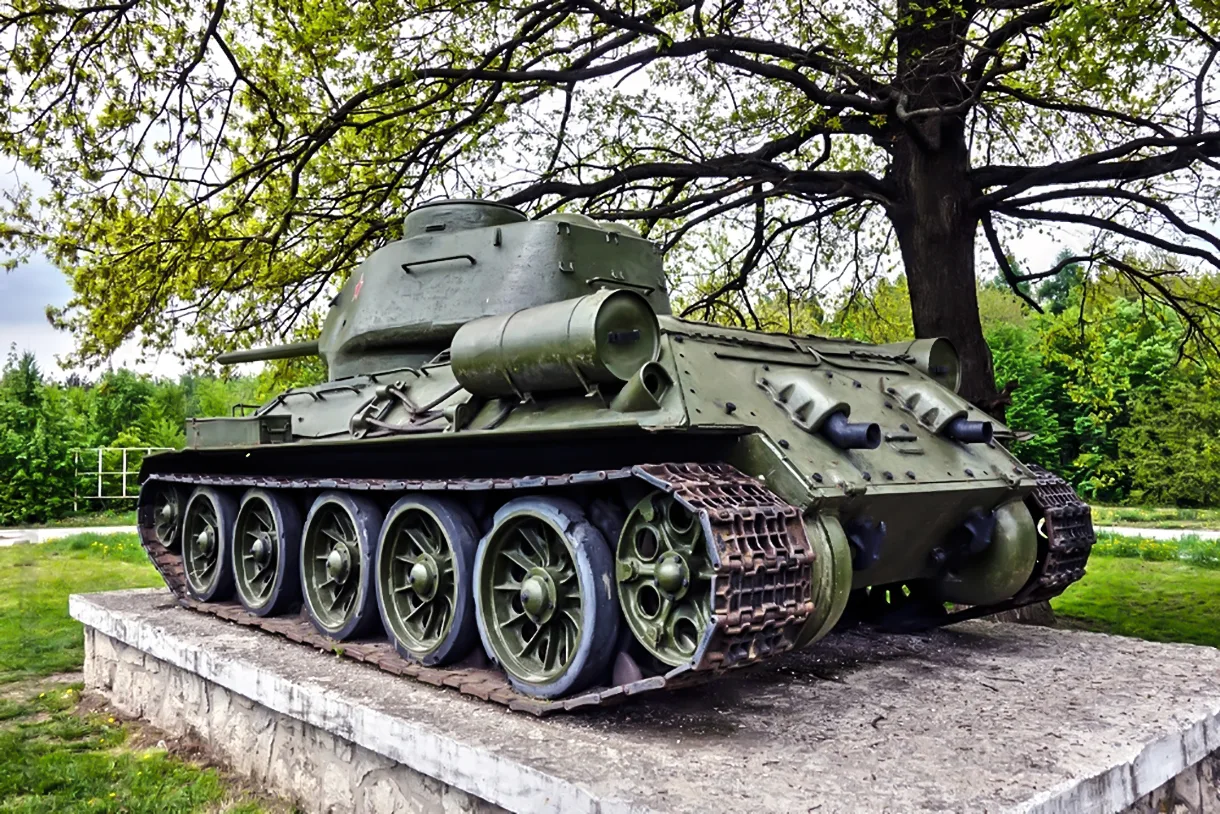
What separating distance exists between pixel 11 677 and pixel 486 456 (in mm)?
5325

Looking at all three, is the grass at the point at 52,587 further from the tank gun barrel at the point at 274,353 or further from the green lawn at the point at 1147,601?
the green lawn at the point at 1147,601

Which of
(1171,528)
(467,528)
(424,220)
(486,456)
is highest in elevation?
(424,220)

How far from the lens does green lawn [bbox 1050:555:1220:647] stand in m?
10.0

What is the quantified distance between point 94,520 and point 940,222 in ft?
69.4

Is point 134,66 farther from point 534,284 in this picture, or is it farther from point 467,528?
point 467,528

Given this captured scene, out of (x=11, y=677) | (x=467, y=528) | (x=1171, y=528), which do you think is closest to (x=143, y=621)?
(x=11, y=677)

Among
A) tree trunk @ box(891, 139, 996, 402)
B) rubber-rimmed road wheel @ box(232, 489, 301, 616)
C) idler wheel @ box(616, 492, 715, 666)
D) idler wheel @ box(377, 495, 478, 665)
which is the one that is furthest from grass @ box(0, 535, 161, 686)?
tree trunk @ box(891, 139, 996, 402)

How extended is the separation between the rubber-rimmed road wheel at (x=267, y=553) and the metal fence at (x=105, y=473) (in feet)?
57.9

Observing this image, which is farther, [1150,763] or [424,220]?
[424,220]

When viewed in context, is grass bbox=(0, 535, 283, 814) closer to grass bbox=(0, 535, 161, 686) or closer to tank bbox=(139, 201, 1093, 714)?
grass bbox=(0, 535, 161, 686)

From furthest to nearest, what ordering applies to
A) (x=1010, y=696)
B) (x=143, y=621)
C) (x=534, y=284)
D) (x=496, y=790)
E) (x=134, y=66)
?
(x=134, y=66) → (x=143, y=621) → (x=534, y=284) → (x=1010, y=696) → (x=496, y=790)

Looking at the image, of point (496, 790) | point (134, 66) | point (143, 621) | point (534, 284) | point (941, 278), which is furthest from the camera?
point (941, 278)

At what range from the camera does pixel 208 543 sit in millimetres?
8664

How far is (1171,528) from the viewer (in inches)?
855
